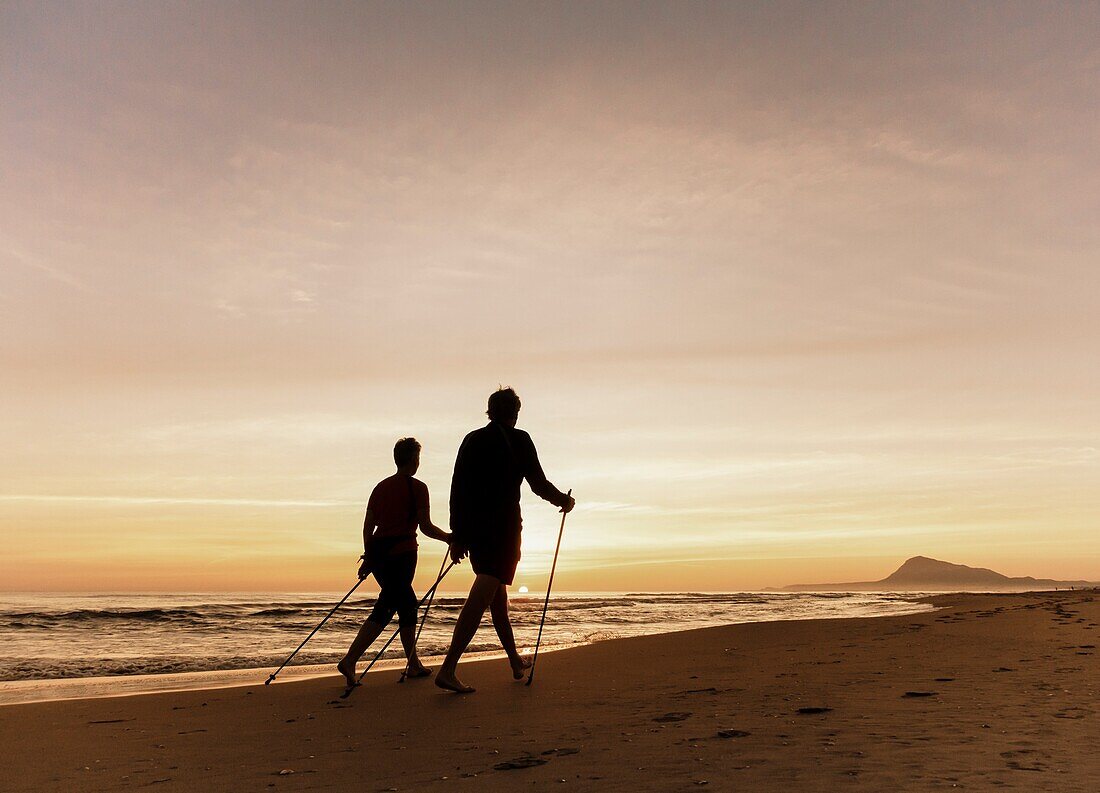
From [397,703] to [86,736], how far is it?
1819 mm

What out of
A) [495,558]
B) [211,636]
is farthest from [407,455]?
[211,636]

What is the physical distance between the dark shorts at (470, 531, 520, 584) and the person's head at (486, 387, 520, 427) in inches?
36.0

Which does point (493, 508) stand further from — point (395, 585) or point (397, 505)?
point (395, 585)

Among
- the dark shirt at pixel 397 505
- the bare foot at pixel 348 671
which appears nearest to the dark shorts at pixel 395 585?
the dark shirt at pixel 397 505

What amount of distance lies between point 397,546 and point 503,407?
158cm

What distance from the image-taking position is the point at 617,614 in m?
22.3

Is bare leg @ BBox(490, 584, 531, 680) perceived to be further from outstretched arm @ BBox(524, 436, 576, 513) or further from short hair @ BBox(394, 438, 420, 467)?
short hair @ BBox(394, 438, 420, 467)

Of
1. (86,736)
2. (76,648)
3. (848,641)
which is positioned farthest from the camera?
(76,648)

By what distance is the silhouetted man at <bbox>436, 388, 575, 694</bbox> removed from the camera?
620 centimetres

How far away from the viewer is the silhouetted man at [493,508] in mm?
6203

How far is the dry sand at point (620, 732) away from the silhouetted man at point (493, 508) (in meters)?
0.54

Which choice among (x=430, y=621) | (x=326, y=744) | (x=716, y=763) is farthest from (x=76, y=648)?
(x=716, y=763)

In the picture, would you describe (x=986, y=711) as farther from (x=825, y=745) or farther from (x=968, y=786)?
(x=968, y=786)

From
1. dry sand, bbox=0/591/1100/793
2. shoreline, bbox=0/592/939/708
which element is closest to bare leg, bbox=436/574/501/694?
dry sand, bbox=0/591/1100/793
